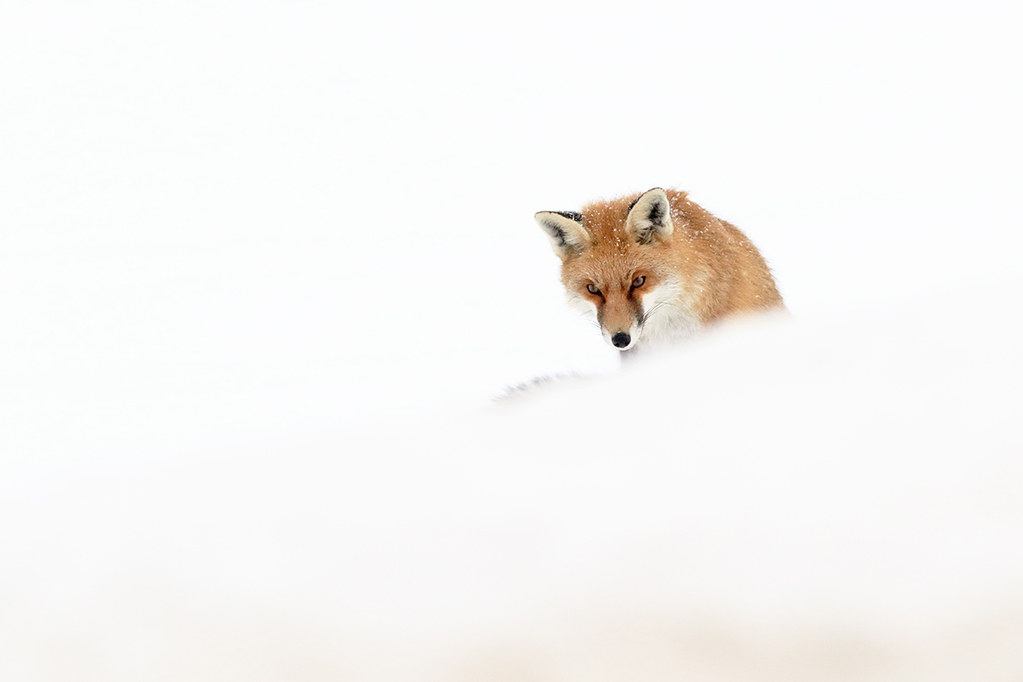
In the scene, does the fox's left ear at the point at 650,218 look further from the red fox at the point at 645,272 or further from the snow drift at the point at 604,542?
the snow drift at the point at 604,542

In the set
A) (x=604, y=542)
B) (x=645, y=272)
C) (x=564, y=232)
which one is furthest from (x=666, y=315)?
(x=604, y=542)

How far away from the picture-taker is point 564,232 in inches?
48.8

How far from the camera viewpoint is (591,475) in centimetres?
53

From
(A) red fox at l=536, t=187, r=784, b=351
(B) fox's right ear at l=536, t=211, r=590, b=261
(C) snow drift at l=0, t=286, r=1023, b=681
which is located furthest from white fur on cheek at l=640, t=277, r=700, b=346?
(C) snow drift at l=0, t=286, r=1023, b=681

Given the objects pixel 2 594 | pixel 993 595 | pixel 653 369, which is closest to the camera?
pixel 993 595

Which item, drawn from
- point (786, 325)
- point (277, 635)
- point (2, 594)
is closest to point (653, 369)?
point (786, 325)

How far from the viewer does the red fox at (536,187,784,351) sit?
1.21m

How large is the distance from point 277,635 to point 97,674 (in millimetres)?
106

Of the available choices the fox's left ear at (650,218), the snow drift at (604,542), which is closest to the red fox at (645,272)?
the fox's left ear at (650,218)

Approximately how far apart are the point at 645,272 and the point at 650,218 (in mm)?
74

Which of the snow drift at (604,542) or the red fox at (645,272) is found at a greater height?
the red fox at (645,272)

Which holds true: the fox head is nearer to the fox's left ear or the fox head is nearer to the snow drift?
the fox's left ear

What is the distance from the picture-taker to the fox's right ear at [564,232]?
48.2 inches

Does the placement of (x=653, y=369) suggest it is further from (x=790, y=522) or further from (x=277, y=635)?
(x=277, y=635)
